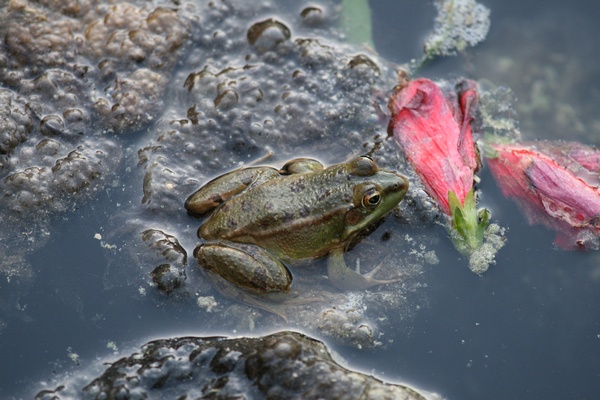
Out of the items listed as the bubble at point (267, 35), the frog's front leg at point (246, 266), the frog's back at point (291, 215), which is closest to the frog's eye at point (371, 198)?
the frog's back at point (291, 215)

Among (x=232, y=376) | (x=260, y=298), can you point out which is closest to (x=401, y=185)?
(x=260, y=298)

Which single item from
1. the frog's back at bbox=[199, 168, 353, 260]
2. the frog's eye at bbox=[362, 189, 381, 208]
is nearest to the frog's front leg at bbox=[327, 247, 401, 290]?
the frog's back at bbox=[199, 168, 353, 260]

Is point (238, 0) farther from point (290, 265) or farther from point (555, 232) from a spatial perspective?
point (555, 232)

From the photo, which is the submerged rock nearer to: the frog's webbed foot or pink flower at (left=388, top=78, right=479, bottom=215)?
the frog's webbed foot

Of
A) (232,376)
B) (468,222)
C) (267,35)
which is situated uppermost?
(267,35)

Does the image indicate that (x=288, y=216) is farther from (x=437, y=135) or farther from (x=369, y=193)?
(x=437, y=135)

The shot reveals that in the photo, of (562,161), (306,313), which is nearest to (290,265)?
(306,313)
